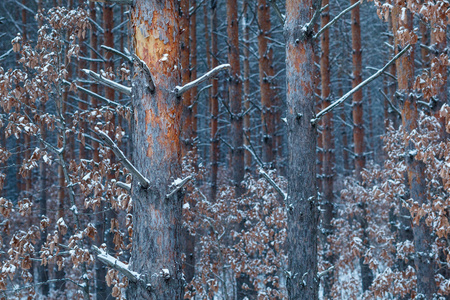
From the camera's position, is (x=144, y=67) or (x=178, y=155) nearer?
(x=144, y=67)

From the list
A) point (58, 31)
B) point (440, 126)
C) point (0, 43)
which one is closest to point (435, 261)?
point (440, 126)

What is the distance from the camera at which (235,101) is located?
1021 centimetres

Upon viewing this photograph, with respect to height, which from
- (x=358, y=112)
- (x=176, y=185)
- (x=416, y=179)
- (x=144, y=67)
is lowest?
(x=176, y=185)

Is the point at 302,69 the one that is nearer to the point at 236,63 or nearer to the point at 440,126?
the point at 440,126

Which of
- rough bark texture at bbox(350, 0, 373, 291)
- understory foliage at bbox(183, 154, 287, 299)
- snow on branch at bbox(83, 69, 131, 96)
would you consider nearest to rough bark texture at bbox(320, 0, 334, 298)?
rough bark texture at bbox(350, 0, 373, 291)

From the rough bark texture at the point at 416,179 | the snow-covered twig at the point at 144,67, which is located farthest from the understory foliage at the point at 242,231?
the snow-covered twig at the point at 144,67

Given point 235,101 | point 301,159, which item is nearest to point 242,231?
point 235,101

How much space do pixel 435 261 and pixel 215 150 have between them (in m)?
6.24

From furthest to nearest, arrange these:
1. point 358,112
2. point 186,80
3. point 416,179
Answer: point 358,112, point 186,80, point 416,179

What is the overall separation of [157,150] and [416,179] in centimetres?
529

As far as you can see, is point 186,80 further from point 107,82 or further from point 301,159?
point 107,82

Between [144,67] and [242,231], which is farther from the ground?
[144,67]

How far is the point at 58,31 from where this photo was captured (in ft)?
21.6

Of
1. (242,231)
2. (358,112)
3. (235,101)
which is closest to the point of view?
(242,231)
